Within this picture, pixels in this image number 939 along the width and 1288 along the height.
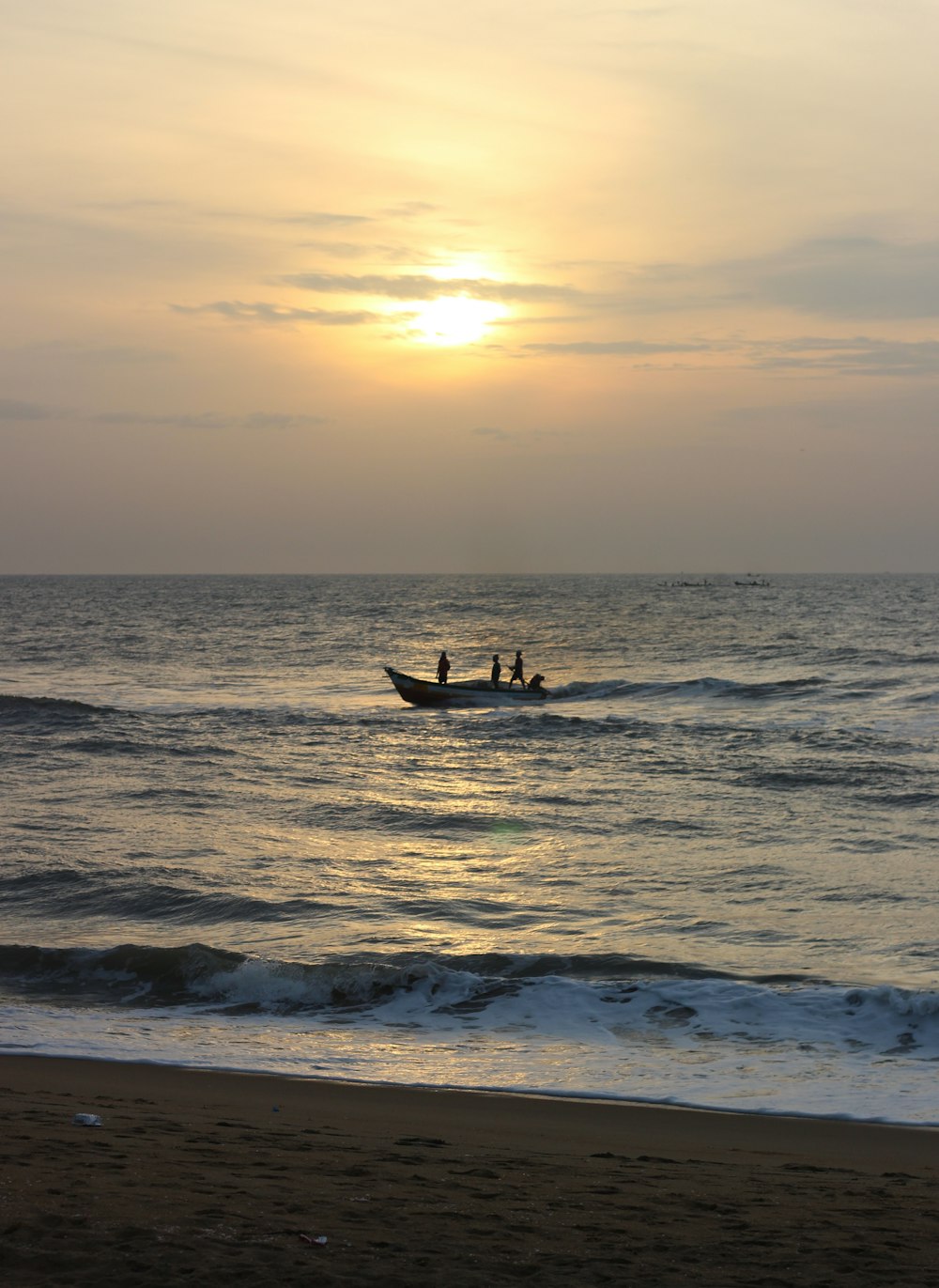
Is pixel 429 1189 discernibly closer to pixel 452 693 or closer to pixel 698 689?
pixel 452 693

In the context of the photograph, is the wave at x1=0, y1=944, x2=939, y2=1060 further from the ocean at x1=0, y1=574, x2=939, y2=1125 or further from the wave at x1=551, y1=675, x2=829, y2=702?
the wave at x1=551, y1=675, x2=829, y2=702

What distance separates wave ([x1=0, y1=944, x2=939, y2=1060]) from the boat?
1081 inches

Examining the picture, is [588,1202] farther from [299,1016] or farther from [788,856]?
[788,856]

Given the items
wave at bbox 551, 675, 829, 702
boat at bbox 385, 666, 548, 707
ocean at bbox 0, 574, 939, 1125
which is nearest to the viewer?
ocean at bbox 0, 574, 939, 1125

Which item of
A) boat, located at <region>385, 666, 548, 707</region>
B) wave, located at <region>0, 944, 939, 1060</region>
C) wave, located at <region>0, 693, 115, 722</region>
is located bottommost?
wave, located at <region>0, 944, 939, 1060</region>

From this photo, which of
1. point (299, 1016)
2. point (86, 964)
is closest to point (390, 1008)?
point (299, 1016)

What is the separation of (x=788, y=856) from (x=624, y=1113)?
9152 mm

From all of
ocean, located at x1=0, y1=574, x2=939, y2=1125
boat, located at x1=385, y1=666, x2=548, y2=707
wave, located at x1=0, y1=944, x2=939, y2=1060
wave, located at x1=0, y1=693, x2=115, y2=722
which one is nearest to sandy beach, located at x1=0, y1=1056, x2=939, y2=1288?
ocean, located at x1=0, y1=574, x2=939, y2=1125

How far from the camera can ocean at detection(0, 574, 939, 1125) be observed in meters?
9.91

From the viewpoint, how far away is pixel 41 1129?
7082mm

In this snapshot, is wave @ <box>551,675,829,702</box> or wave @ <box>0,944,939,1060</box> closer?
wave @ <box>0,944,939,1060</box>

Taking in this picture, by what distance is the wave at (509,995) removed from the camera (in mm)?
10383

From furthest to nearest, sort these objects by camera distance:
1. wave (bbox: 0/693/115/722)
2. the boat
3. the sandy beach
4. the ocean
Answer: the boat < wave (bbox: 0/693/115/722) < the ocean < the sandy beach

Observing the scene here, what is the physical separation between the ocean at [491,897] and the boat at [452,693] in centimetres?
289
